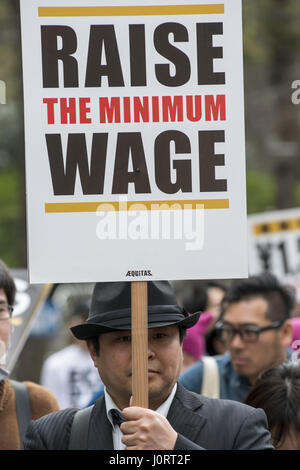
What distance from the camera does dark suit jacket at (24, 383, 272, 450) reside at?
124 inches

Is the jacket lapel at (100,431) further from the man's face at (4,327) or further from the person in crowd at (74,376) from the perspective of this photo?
the person in crowd at (74,376)

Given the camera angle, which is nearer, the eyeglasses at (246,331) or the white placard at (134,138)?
the white placard at (134,138)

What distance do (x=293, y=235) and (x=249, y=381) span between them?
4.55 metres

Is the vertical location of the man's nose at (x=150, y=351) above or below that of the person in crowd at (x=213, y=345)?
above

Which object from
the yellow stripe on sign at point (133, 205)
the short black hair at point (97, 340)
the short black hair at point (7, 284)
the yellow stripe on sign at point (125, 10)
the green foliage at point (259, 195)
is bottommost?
the short black hair at point (97, 340)

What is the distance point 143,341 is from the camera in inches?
121

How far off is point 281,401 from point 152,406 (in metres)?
0.71

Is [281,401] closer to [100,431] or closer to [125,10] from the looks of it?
[100,431]

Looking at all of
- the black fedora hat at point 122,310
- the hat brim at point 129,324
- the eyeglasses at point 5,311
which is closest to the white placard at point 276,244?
the eyeglasses at point 5,311

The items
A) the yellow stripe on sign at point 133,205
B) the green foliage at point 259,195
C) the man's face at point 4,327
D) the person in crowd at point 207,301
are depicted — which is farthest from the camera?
the green foliage at point 259,195

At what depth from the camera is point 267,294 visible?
18.2ft

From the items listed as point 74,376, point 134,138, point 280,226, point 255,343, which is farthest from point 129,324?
point 280,226

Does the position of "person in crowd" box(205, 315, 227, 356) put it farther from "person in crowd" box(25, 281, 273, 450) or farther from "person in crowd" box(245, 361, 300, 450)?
"person in crowd" box(25, 281, 273, 450)

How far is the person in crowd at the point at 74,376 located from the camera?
25.1ft
